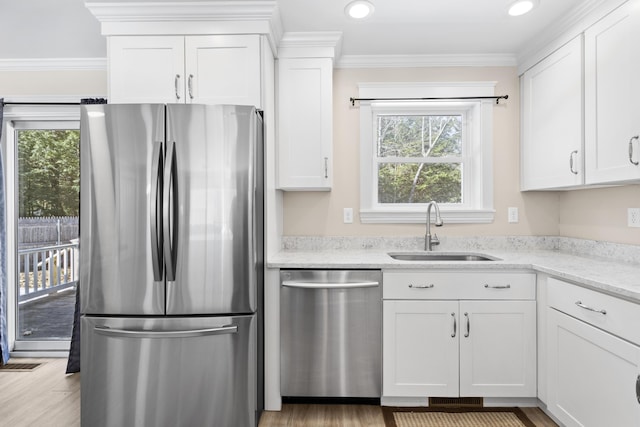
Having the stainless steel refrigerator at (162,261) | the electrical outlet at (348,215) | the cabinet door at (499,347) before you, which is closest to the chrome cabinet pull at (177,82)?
the stainless steel refrigerator at (162,261)

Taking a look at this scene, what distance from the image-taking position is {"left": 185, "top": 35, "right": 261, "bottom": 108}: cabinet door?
2.24m

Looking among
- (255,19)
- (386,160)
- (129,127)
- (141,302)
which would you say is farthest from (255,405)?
(255,19)

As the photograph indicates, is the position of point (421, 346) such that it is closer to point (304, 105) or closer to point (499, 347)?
point (499, 347)

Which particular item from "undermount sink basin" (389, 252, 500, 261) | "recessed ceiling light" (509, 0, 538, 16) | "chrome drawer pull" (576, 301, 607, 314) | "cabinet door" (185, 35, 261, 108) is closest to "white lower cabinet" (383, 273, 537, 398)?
"chrome drawer pull" (576, 301, 607, 314)

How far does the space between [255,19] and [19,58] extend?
2.08 metres

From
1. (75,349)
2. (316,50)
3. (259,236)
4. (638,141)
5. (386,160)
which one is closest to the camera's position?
(638,141)

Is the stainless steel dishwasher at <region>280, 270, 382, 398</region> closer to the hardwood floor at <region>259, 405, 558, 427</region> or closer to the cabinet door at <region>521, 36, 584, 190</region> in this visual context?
the hardwood floor at <region>259, 405, 558, 427</region>

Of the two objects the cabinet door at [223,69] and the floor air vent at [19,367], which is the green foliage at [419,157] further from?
the floor air vent at [19,367]

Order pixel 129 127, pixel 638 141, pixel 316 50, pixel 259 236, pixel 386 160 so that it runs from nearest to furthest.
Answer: pixel 638 141 < pixel 129 127 < pixel 259 236 < pixel 316 50 < pixel 386 160

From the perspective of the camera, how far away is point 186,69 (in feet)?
7.43

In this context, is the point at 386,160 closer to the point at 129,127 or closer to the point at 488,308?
the point at 488,308

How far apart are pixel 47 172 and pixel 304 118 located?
2.28 metres

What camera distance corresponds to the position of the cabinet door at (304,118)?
258 cm

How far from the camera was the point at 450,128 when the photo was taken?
9.96 ft
